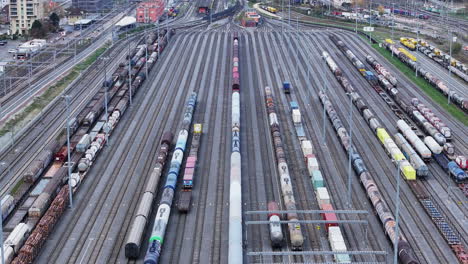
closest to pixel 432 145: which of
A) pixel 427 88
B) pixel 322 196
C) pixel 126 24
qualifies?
pixel 322 196

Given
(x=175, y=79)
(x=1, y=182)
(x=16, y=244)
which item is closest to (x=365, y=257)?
(x=16, y=244)

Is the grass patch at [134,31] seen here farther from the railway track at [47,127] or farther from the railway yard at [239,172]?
the railway track at [47,127]

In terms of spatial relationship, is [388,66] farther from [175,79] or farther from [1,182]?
[1,182]

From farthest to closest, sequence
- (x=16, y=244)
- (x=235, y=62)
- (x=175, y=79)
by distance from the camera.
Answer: (x=235, y=62)
(x=175, y=79)
(x=16, y=244)

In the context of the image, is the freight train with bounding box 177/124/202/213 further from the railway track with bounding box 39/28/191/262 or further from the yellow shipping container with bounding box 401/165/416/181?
the yellow shipping container with bounding box 401/165/416/181

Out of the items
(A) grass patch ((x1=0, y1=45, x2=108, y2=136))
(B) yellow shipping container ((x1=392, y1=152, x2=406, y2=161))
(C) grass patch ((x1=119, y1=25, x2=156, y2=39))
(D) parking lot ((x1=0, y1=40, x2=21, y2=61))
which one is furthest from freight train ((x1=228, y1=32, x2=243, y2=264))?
(C) grass patch ((x1=119, y1=25, x2=156, y2=39))
